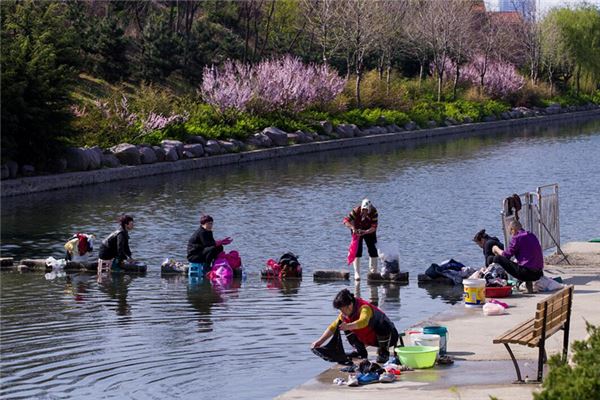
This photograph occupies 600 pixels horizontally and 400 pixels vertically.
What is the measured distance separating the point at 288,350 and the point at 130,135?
89.5 ft

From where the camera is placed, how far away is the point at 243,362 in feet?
47.6

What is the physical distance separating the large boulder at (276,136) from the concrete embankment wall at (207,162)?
0.52 metres

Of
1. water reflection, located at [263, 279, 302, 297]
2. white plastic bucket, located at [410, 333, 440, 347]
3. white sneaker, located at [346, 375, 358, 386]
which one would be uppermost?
water reflection, located at [263, 279, 302, 297]

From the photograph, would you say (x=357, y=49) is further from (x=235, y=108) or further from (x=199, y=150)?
(x=199, y=150)

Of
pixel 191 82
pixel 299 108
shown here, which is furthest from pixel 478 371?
pixel 191 82

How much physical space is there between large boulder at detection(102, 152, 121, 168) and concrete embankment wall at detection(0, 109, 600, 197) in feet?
1.31

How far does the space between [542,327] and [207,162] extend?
31.1 metres

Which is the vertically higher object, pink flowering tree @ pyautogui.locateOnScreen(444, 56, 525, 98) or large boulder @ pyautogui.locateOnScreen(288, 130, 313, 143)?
pink flowering tree @ pyautogui.locateOnScreen(444, 56, 525, 98)

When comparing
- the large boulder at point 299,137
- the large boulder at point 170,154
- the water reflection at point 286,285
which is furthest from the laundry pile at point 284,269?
the large boulder at point 299,137

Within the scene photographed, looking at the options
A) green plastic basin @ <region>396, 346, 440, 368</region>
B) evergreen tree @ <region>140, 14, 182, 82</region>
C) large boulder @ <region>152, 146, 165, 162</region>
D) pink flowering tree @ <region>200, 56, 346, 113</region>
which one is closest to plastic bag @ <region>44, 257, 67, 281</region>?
green plastic basin @ <region>396, 346, 440, 368</region>

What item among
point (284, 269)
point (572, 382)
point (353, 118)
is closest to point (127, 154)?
point (284, 269)

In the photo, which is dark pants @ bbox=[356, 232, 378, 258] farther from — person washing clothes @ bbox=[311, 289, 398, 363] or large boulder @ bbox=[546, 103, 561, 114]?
large boulder @ bbox=[546, 103, 561, 114]

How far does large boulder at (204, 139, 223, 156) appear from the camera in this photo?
144ft

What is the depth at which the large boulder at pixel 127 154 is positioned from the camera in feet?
129
